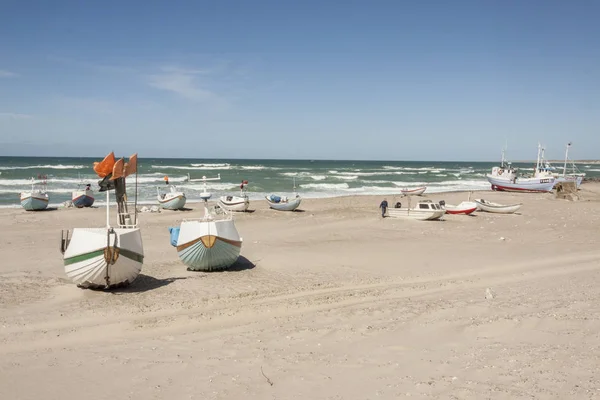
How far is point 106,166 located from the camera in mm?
11008

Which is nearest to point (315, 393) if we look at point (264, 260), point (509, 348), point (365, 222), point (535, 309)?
point (509, 348)

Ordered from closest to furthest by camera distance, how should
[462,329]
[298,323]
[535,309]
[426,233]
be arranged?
[462,329] < [298,323] < [535,309] < [426,233]

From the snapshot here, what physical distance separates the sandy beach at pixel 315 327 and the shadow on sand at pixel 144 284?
10 centimetres

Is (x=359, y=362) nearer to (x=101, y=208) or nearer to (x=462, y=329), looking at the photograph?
(x=462, y=329)

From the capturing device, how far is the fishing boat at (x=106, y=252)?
1041 centimetres

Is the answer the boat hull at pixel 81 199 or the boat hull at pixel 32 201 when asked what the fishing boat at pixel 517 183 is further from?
the boat hull at pixel 32 201

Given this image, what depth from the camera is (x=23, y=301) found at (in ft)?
33.9

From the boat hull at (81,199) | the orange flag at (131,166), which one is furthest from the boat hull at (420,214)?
the boat hull at (81,199)

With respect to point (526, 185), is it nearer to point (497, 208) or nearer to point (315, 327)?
point (497, 208)

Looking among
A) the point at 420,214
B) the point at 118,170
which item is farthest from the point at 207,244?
the point at 420,214

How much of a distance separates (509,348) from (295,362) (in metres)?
3.30

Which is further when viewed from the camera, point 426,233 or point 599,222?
point 599,222

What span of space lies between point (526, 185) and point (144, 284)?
44247 mm

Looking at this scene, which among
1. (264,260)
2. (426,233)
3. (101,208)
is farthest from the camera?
(101,208)
